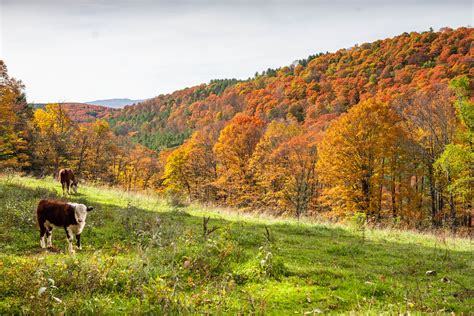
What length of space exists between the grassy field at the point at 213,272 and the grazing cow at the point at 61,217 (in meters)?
0.43

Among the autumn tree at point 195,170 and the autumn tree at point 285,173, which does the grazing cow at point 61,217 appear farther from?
the autumn tree at point 195,170

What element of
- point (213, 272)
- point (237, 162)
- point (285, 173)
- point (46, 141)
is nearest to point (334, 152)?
point (285, 173)

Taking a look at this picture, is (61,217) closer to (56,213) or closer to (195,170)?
(56,213)

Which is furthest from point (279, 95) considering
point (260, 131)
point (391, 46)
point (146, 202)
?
point (146, 202)

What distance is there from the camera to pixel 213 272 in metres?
7.34

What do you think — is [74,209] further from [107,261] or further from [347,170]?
[347,170]

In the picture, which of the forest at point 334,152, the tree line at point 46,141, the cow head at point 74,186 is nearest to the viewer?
the cow head at point 74,186

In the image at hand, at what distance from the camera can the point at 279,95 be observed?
107 meters

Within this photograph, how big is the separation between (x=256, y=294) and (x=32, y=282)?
3550mm

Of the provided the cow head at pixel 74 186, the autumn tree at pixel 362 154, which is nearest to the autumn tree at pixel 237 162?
the autumn tree at pixel 362 154

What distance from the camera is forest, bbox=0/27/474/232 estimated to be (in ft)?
102

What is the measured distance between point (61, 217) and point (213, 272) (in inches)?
159

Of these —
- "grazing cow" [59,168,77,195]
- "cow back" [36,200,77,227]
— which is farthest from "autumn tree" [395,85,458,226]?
"cow back" [36,200,77,227]

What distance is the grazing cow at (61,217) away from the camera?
861 cm
